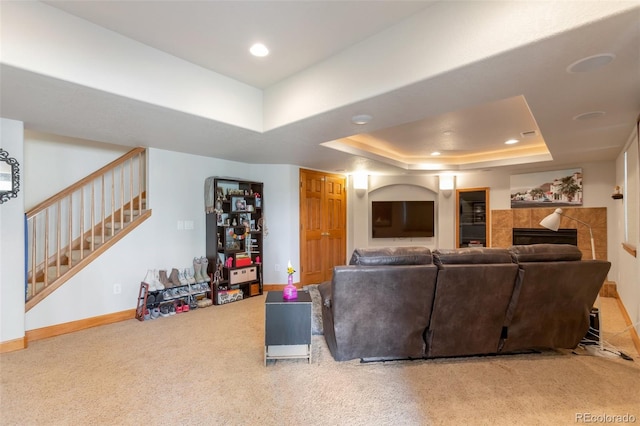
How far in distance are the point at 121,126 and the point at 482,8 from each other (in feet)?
10.8

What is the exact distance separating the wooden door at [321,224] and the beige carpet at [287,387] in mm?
2719

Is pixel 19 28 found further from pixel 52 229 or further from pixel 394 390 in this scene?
pixel 394 390

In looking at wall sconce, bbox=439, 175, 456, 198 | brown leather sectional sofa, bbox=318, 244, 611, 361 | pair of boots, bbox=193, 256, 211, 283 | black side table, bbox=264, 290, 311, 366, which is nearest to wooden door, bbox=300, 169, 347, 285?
pair of boots, bbox=193, 256, 211, 283

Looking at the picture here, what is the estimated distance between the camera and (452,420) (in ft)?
5.89

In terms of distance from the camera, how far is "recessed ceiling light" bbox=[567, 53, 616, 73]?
173cm

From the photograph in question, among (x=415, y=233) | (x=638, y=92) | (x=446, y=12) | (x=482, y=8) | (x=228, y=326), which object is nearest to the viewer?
(x=482, y=8)

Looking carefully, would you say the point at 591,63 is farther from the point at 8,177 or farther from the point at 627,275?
the point at 8,177

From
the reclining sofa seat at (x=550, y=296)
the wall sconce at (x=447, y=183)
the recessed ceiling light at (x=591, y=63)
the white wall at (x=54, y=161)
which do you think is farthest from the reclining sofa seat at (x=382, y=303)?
the wall sconce at (x=447, y=183)

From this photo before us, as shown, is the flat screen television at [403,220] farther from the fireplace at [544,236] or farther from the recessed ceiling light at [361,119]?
the recessed ceiling light at [361,119]

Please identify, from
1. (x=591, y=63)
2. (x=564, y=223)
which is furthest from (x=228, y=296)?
(x=564, y=223)

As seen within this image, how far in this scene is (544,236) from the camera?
18.1 ft

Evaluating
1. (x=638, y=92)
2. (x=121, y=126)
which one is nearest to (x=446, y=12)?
(x=638, y=92)

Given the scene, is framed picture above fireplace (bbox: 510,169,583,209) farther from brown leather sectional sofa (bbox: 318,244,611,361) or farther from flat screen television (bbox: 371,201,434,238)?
brown leather sectional sofa (bbox: 318,244,611,361)

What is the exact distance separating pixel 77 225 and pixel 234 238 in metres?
2.12
